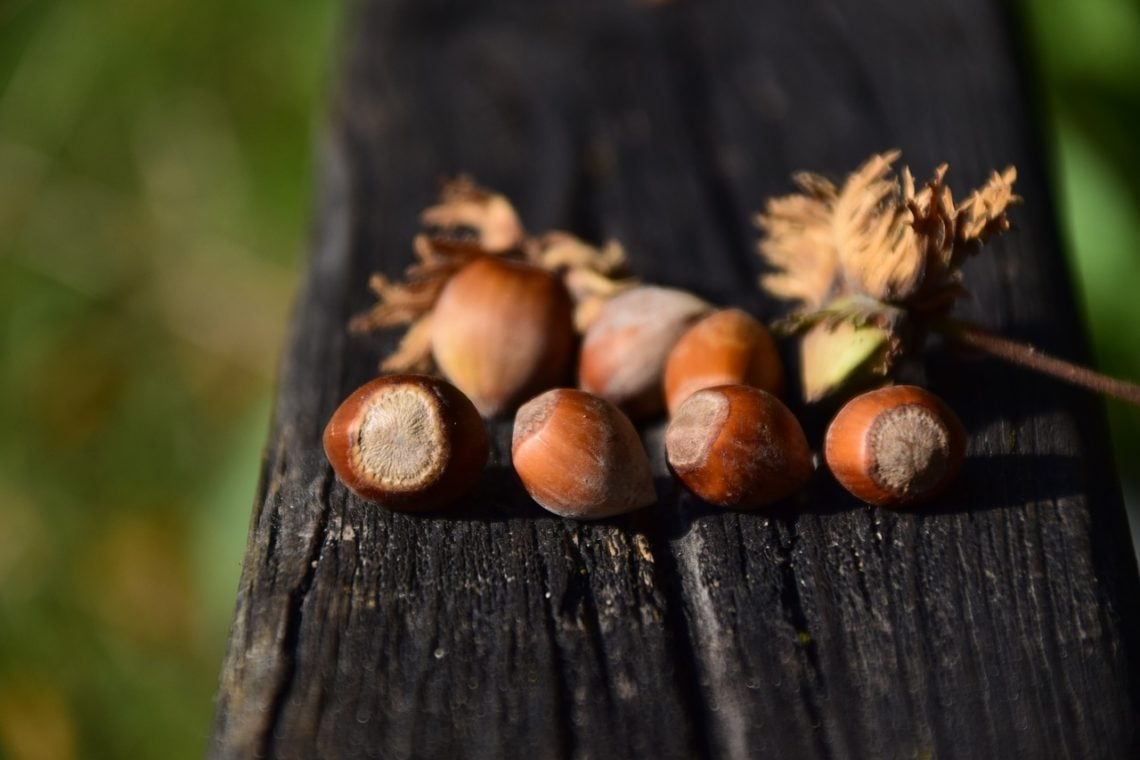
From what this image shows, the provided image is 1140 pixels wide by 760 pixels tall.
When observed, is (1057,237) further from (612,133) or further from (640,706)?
(640,706)

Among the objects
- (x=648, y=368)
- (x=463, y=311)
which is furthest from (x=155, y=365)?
(x=648, y=368)

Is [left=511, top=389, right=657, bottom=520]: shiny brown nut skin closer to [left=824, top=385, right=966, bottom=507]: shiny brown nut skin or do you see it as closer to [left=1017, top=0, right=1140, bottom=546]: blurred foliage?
[left=824, top=385, right=966, bottom=507]: shiny brown nut skin

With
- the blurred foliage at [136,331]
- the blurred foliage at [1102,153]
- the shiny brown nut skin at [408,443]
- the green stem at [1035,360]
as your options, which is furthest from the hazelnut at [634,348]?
the blurred foliage at [136,331]

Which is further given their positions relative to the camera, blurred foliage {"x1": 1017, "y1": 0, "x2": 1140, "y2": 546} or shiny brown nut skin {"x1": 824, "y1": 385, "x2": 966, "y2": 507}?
blurred foliage {"x1": 1017, "y1": 0, "x2": 1140, "y2": 546}

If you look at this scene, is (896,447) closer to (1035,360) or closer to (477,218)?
(1035,360)

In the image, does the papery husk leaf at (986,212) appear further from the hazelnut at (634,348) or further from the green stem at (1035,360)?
the hazelnut at (634,348)

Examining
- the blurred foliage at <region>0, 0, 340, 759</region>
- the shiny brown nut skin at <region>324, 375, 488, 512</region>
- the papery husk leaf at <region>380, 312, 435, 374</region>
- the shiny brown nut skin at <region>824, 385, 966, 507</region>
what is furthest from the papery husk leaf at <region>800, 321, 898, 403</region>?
the blurred foliage at <region>0, 0, 340, 759</region>
